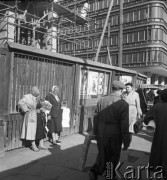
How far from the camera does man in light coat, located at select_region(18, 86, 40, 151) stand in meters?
6.00

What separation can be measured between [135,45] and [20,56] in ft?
105

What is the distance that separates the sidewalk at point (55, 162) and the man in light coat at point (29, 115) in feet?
1.47

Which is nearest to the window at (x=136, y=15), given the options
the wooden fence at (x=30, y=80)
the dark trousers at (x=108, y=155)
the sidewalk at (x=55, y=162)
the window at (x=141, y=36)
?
the window at (x=141, y=36)

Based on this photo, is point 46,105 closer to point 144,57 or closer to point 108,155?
point 108,155

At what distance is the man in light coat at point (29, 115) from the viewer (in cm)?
600

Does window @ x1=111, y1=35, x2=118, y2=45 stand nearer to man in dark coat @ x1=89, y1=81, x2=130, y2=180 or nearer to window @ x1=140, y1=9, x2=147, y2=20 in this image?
window @ x1=140, y1=9, x2=147, y2=20

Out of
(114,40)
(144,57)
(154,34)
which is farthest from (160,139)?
(114,40)

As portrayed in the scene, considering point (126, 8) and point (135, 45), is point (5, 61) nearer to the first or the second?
point (135, 45)

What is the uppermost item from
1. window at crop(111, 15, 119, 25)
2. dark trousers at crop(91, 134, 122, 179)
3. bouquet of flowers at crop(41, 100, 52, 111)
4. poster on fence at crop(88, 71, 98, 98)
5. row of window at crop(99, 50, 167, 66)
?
window at crop(111, 15, 119, 25)

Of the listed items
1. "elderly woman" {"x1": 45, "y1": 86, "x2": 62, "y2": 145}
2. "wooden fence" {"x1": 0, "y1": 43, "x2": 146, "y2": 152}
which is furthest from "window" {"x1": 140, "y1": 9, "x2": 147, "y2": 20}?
"elderly woman" {"x1": 45, "y1": 86, "x2": 62, "y2": 145}

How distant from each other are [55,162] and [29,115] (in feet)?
4.25

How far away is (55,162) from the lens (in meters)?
5.56

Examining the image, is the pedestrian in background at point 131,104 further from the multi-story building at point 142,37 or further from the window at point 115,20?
the window at point 115,20

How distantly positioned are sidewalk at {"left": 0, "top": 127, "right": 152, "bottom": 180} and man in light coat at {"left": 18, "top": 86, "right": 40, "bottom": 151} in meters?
0.45
